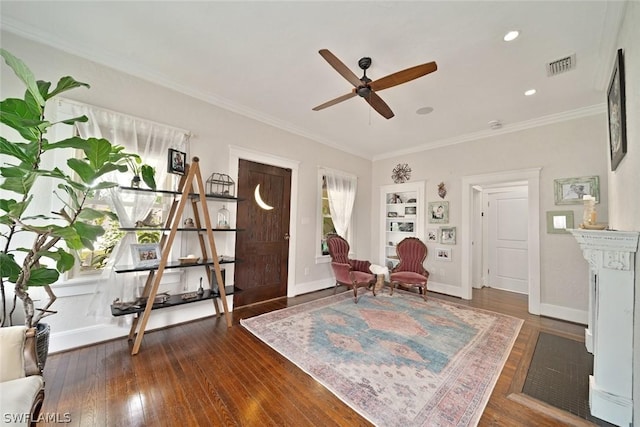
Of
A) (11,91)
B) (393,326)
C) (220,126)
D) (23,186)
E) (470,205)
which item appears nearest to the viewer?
(23,186)

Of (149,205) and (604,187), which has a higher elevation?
(604,187)

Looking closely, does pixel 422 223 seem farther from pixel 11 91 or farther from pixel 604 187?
pixel 11 91

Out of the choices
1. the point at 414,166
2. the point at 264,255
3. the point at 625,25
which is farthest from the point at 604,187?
the point at 264,255

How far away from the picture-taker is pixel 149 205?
8.70 ft

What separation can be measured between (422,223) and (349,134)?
2347 millimetres

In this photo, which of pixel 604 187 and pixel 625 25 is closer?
pixel 625 25

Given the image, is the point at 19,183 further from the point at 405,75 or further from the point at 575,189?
the point at 575,189

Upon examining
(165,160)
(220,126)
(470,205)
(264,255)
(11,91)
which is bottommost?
(264,255)

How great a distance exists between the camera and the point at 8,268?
1.61 m

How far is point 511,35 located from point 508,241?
4.38 metres

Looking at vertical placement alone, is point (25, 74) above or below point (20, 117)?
above

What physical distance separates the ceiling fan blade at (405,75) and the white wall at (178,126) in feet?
7.19

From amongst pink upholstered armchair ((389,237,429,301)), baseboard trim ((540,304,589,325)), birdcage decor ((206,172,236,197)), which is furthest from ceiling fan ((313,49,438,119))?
baseboard trim ((540,304,589,325))

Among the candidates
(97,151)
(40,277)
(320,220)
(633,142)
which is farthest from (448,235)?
(40,277)
